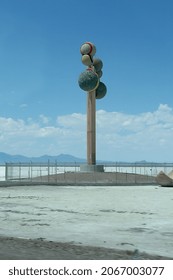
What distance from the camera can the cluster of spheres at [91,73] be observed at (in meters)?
55.1

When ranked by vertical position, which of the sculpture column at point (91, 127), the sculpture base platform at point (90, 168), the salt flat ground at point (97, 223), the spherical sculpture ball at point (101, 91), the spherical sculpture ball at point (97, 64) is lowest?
the salt flat ground at point (97, 223)

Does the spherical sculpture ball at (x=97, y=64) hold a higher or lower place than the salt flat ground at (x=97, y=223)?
higher

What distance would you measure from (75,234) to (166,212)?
23.8ft

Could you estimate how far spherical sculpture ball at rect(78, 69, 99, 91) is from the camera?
54.9 m

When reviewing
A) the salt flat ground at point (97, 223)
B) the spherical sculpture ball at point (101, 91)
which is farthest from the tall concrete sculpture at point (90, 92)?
the salt flat ground at point (97, 223)

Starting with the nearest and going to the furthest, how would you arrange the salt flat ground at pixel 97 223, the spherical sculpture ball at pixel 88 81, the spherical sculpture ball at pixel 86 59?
the salt flat ground at pixel 97 223 < the spherical sculpture ball at pixel 88 81 < the spherical sculpture ball at pixel 86 59

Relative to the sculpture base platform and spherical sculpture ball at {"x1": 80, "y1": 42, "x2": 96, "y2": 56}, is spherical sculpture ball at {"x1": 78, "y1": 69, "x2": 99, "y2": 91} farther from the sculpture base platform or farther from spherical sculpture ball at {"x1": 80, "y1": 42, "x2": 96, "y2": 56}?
the sculpture base platform

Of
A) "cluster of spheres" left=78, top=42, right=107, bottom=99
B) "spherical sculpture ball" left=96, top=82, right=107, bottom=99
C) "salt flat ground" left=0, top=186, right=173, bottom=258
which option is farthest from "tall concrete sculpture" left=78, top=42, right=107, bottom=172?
"salt flat ground" left=0, top=186, right=173, bottom=258

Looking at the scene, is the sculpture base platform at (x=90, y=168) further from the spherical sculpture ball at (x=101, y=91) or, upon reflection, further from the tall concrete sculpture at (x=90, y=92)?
the spherical sculpture ball at (x=101, y=91)

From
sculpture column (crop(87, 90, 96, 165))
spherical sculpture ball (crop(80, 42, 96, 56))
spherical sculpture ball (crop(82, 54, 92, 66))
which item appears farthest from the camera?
spherical sculpture ball (crop(80, 42, 96, 56))

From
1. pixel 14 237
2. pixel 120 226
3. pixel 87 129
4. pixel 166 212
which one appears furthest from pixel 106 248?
pixel 87 129

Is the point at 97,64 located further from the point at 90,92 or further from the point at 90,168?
the point at 90,168

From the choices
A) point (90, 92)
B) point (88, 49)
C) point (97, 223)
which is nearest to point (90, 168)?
point (90, 92)

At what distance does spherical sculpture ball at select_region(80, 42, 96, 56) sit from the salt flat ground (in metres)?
34.3
